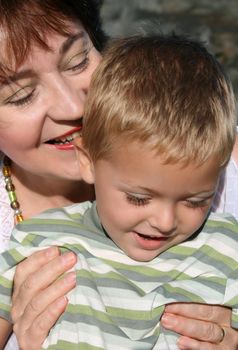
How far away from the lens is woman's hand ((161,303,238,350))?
2656 mm

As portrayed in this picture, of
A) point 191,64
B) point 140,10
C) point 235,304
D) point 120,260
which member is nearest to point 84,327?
point 120,260

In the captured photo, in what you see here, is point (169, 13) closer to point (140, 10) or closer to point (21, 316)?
point (140, 10)

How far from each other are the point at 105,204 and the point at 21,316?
0.53 metres

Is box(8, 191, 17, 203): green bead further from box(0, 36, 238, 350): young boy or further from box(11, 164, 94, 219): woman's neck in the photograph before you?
Result: box(0, 36, 238, 350): young boy

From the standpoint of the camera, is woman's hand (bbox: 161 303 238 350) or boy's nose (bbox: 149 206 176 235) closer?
boy's nose (bbox: 149 206 176 235)

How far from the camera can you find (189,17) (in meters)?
7.94

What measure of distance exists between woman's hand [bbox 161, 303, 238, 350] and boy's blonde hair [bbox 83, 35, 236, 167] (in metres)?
0.48

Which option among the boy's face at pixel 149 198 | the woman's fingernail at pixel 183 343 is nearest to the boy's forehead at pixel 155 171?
the boy's face at pixel 149 198

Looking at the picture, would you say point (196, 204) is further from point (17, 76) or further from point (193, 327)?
point (17, 76)

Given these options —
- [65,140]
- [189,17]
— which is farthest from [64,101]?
[189,17]

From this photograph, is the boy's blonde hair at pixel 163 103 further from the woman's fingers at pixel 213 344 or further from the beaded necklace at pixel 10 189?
the beaded necklace at pixel 10 189

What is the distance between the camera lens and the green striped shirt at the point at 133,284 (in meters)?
2.60

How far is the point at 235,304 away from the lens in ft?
8.71

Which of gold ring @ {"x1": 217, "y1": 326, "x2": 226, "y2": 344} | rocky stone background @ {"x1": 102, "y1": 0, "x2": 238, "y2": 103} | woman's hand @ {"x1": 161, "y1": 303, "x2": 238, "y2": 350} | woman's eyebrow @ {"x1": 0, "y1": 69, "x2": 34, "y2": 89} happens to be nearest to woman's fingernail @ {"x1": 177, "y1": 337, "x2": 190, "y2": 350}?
woman's hand @ {"x1": 161, "y1": 303, "x2": 238, "y2": 350}
